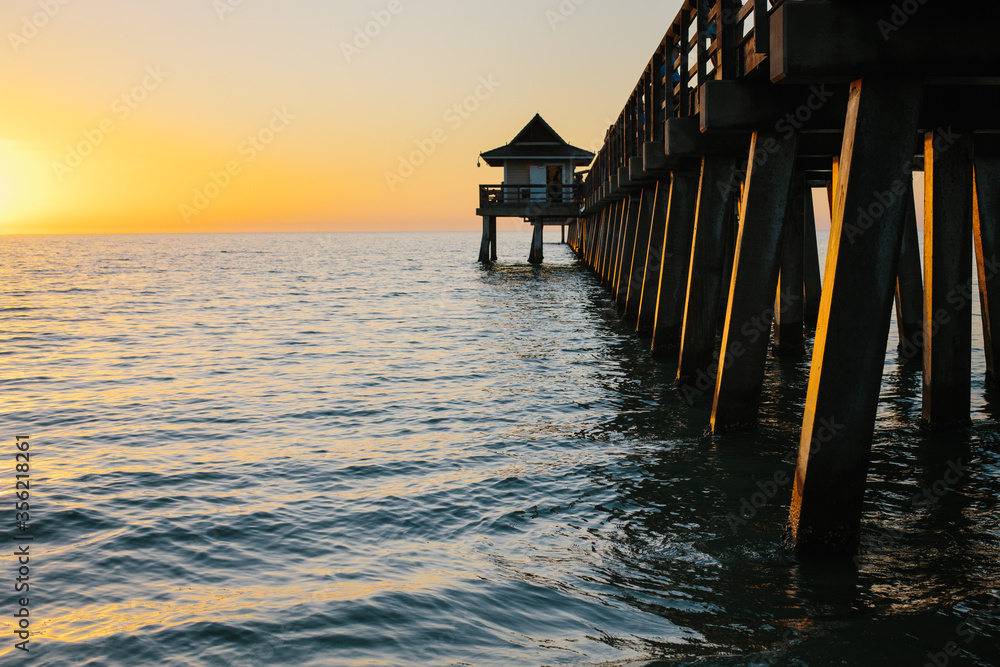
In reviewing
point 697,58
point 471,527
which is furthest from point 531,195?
point 471,527

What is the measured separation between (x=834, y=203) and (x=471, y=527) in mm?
4765

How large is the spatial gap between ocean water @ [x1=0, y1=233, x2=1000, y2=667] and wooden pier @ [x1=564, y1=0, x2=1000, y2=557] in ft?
1.93

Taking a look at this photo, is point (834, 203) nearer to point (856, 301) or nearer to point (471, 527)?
point (856, 301)

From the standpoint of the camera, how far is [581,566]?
18.0 feet

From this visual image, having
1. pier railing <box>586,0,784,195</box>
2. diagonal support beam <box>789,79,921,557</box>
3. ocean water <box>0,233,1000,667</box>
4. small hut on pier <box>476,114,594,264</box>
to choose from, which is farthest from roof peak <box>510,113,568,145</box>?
diagonal support beam <box>789,79,921,557</box>

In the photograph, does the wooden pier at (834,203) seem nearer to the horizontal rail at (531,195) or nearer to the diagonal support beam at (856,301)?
the diagonal support beam at (856,301)

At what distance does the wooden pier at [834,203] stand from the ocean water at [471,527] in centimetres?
59

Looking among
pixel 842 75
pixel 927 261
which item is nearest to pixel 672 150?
pixel 927 261

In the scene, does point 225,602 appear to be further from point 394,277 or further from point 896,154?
point 394,277

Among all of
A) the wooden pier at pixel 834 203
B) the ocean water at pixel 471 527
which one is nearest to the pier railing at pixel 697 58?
the wooden pier at pixel 834 203

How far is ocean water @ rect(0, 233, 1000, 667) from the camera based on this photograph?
179 inches

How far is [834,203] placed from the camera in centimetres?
834

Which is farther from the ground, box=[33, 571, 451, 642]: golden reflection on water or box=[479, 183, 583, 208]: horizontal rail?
box=[479, 183, 583, 208]: horizontal rail

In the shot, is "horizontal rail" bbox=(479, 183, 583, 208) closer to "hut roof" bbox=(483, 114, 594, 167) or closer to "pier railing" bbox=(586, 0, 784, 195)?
"hut roof" bbox=(483, 114, 594, 167)
